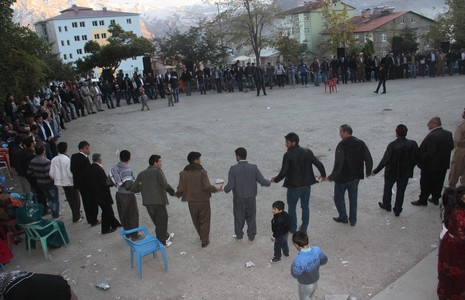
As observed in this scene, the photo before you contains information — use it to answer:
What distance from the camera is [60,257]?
6316 millimetres

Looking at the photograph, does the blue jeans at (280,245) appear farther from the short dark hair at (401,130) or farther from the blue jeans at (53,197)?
the blue jeans at (53,197)

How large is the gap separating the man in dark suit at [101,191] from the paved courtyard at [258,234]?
23 cm

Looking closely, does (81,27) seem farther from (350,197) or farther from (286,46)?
(350,197)

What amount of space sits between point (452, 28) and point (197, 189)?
31.3 m

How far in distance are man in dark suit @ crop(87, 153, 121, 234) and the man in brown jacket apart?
1.58m

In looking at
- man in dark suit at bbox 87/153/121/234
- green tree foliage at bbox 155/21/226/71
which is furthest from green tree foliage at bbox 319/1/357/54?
man in dark suit at bbox 87/153/121/234

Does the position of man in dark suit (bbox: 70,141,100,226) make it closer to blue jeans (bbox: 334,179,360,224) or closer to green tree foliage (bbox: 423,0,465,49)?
blue jeans (bbox: 334,179,360,224)

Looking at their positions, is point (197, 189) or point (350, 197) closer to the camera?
point (197, 189)

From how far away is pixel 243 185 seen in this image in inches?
229

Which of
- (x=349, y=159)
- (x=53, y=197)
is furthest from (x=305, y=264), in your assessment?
(x=53, y=197)

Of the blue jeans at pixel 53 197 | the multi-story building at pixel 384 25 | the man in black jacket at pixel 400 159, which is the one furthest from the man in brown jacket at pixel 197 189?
the multi-story building at pixel 384 25

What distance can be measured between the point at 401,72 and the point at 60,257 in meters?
21.4

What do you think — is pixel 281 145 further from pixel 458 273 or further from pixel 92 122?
pixel 92 122

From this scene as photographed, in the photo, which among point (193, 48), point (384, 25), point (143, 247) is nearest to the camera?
point (143, 247)
